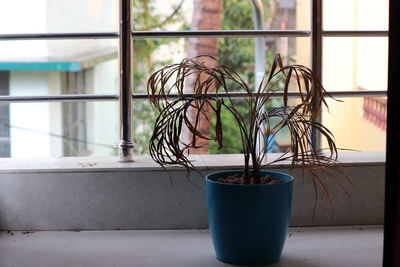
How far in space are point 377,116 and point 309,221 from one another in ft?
9.41

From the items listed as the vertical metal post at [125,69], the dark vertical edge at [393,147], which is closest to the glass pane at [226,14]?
the vertical metal post at [125,69]

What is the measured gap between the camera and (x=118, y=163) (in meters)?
2.37

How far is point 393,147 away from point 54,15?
6375 mm

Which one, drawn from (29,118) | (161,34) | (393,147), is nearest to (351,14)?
(29,118)

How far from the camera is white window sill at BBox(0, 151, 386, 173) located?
230 cm

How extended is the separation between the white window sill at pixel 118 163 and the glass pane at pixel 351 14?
2637 millimetres

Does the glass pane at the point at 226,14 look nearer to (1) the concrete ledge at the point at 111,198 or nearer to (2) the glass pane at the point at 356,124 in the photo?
(2) the glass pane at the point at 356,124

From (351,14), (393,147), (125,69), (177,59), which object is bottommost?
(393,147)

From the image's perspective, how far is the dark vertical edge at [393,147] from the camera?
977 mm

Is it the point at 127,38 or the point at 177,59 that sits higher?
the point at 177,59

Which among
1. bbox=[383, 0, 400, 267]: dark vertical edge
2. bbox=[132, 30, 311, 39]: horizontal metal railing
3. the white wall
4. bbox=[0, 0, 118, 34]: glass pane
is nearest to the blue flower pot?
bbox=[132, 30, 311, 39]: horizontal metal railing

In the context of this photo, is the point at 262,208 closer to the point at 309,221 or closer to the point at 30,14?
the point at 309,221

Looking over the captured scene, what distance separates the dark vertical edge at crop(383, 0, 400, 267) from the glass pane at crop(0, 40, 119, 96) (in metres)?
6.13

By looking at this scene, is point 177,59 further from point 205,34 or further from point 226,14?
point 205,34
